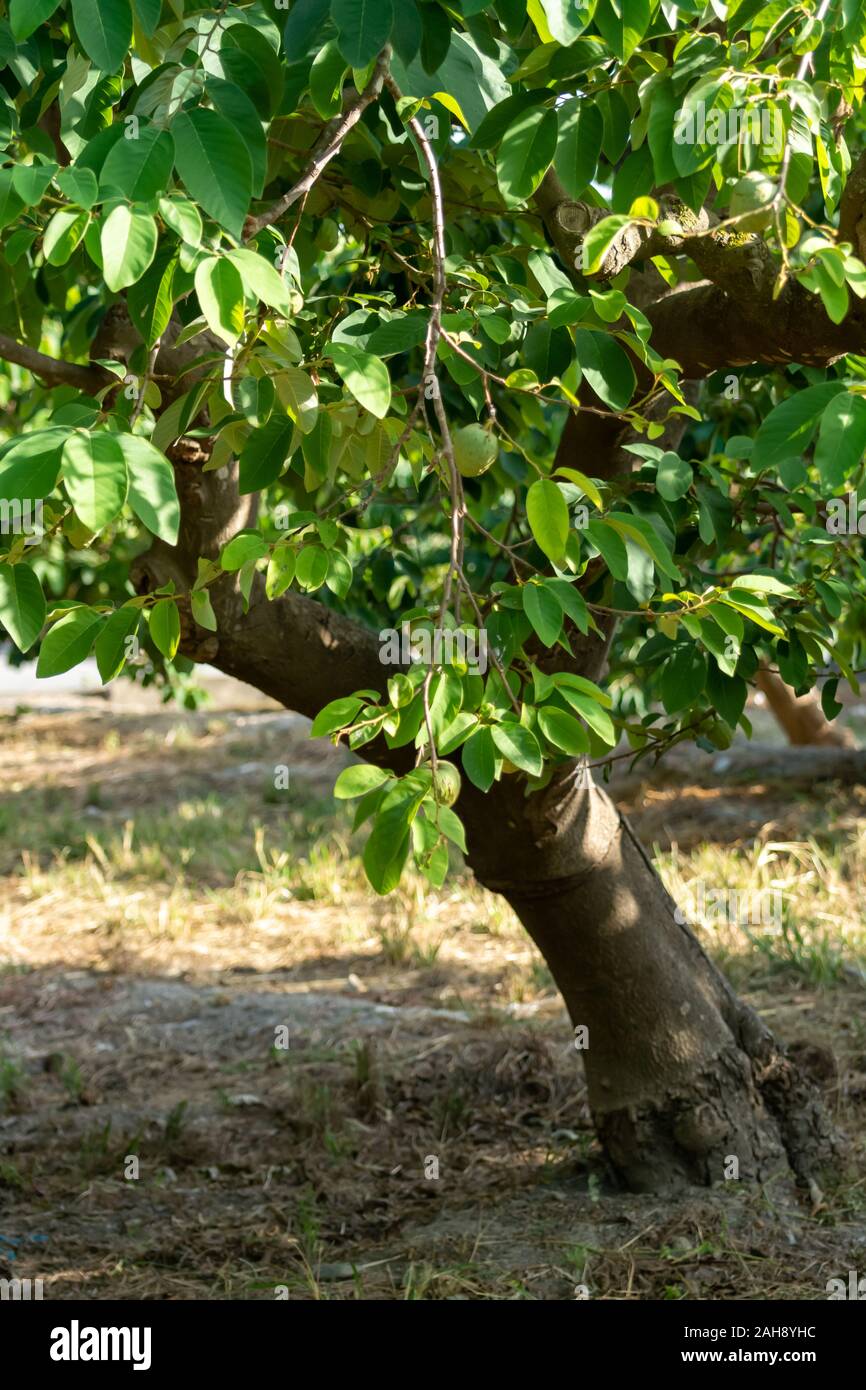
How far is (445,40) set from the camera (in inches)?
67.8

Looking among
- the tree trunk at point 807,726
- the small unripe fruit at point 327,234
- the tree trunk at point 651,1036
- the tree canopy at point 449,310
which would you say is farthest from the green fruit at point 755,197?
the tree trunk at point 807,726

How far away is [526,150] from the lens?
5.77ft

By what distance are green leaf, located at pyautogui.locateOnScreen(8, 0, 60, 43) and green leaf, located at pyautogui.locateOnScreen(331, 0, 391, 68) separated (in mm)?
319

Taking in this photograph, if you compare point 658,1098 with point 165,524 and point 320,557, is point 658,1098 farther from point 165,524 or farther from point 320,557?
point 165,524

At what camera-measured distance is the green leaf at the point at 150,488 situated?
4.28 ft

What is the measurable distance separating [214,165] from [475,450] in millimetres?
492

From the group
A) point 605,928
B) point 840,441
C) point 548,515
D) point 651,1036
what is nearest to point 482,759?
point 548,515

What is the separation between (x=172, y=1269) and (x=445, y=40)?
8.54 ft

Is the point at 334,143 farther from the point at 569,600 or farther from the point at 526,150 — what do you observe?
the point at 569,600

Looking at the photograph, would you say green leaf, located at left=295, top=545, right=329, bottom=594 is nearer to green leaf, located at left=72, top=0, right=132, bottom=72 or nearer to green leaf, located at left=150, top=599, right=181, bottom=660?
green leaf, located at left=150, top=599, right=181, bottom=660

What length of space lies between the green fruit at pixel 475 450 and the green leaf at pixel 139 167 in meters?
0.51

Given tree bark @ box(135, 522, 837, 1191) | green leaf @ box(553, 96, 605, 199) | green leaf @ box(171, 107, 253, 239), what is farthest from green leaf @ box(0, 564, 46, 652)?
tree bark @ box(135, 522, 837, 1191)

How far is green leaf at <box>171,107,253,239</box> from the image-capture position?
140 cm

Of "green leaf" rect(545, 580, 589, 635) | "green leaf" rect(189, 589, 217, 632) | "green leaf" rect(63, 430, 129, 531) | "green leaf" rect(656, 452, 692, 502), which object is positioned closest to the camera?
"green leaf" rect(63, 430, 129, 531)
